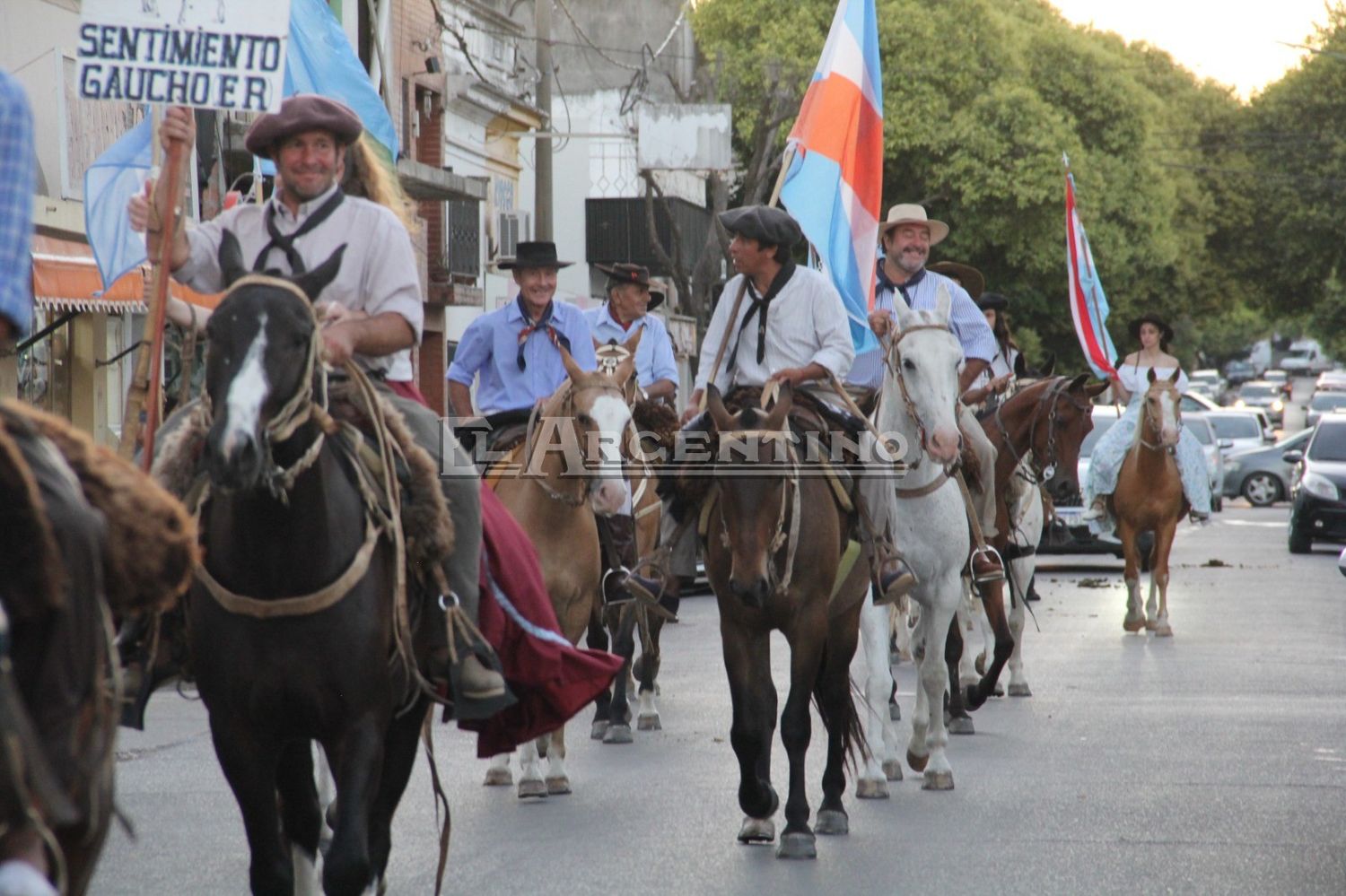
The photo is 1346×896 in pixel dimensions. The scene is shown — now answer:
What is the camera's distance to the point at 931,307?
11.6 m


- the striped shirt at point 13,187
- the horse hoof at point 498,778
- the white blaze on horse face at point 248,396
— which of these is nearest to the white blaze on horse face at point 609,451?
the horse hoof at point 498,778

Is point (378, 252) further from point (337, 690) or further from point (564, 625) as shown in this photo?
point (564, 625)

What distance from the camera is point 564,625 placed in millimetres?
10312

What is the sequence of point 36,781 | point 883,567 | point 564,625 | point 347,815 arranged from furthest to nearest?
point 564,625 < point 883,567 < point 347,815 < point 36,781

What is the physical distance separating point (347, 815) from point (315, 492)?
91 centimetres

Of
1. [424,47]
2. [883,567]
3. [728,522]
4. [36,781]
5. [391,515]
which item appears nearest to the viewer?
[36,781]

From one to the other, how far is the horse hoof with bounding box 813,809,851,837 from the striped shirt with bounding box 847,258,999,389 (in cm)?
329

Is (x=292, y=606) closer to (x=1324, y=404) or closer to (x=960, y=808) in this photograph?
(x=960, y=808)

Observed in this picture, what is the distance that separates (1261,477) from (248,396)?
4182cm

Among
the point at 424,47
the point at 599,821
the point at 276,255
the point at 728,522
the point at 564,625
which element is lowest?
the point at 599,821

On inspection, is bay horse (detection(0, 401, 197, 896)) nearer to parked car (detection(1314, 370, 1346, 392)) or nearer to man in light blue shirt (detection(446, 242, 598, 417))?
man in light blue shirt (detection(446, 242, 598, 417))

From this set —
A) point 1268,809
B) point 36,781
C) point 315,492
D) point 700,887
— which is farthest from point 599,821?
point 36,781

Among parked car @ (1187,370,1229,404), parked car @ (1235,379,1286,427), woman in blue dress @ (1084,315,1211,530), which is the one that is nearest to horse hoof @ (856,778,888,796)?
woman in blue dress @ (1084,315,1211,530)

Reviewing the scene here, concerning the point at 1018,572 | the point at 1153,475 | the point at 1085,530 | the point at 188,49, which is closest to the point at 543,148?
the point at 1085,530
